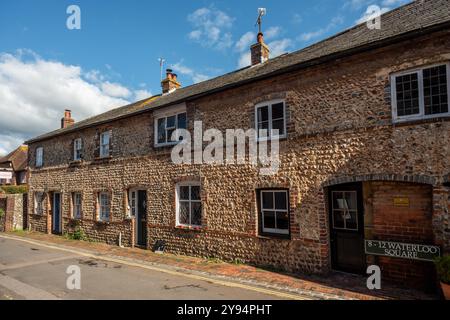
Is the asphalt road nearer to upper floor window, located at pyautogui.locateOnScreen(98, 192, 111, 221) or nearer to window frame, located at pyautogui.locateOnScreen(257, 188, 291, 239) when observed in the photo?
window frame, located at pyautogui.locateOnScreen(257, 188, 291, 239)

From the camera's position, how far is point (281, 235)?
8.62 meters

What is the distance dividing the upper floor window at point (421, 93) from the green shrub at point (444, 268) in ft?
10.1

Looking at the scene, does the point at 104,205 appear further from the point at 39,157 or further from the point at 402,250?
the point at 402,250

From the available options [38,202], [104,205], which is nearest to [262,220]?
[104,205]

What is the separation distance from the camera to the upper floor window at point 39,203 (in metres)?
18.7

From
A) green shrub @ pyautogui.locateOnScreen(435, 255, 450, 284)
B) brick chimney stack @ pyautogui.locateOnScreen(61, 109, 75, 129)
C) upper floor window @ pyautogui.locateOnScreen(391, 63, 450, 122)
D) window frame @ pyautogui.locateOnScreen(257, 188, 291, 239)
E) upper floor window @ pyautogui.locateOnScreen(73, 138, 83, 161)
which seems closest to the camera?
green shrub @ pyautogui.locateOnScreen(435, 255, 450, 284)

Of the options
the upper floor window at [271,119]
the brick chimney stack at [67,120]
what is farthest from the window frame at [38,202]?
the upper floor window at [271,119]

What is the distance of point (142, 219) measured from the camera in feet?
42.3

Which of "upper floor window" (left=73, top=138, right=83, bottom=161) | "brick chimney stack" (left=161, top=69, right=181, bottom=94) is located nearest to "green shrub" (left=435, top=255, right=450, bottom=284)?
"brick chimney stack" (left=161, top=69, right=181, bottom=94)

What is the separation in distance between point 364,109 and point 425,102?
4.20ft

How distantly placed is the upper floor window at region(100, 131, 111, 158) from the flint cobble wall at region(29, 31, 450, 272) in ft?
10.1

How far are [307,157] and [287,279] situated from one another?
11.1 feet

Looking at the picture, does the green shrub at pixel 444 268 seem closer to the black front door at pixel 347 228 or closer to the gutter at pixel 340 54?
the black front door at pixel 347 228

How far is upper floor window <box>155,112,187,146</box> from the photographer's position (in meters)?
11.7
